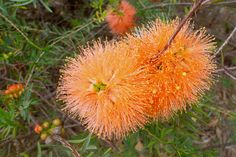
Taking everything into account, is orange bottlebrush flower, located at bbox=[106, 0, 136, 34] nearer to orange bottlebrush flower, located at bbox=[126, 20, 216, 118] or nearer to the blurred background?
the blurred background

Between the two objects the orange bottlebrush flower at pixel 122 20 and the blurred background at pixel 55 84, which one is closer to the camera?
the blurred background at pixel 55 84

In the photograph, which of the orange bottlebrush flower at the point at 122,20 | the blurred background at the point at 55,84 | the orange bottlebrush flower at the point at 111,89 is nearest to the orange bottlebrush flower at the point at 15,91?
the blurred background at the point at 55,84

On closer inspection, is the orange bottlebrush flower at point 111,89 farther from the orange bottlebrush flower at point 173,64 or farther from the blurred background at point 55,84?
the blurred background at point 55,84

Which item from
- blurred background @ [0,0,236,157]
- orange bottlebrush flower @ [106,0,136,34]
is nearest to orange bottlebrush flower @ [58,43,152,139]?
blurred background @ [0,0,236,157]

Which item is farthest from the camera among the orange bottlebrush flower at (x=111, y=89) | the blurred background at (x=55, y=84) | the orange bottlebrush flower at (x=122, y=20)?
the orange bottlebrush flower at (x=122, y=20)

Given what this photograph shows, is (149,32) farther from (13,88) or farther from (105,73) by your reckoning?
(13,88)

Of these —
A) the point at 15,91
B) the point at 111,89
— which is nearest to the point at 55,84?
the point at 15,91

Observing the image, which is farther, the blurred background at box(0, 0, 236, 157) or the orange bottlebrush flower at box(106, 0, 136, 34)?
the orange bottlebrush flower at box(106, 0, 136, 34)

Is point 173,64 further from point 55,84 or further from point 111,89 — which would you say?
point 55,84
